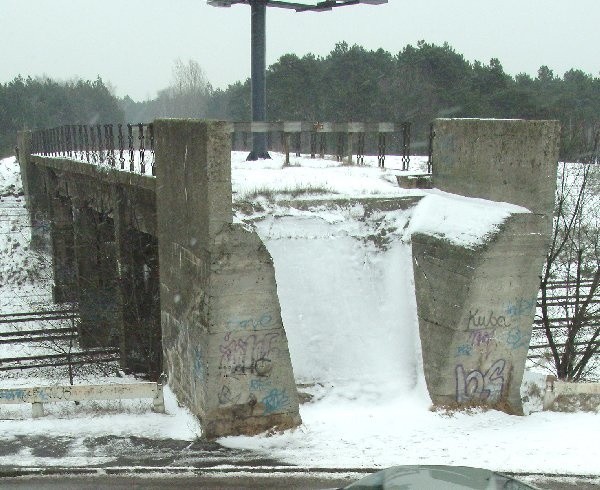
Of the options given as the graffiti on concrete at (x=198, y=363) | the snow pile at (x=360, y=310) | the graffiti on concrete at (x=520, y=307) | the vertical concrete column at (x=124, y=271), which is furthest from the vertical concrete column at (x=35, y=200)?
the graffiti on concrete at (x=520, y=307)

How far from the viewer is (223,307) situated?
1056 centimetres

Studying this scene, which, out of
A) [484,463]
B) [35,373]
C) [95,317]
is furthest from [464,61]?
[484,463]

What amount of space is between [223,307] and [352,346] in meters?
2.96

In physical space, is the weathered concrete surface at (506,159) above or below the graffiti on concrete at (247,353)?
above

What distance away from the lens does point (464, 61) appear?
52.9 meters

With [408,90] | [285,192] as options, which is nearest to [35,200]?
[285,192]

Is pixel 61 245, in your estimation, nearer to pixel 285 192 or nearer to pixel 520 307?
pixel 285 192

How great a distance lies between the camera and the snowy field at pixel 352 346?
10.7 metres

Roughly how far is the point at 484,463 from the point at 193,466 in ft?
14.2

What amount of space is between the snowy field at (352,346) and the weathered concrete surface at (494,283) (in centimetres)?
32

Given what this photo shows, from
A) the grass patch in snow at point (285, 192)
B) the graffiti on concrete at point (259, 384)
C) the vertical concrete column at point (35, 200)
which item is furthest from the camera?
the vertical concrete column at point (35, 200)

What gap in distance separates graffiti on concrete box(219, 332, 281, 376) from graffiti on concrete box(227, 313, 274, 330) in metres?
0.12

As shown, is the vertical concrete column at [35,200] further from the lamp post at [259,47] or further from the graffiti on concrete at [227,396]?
the graffiti on concrete at [227,396]

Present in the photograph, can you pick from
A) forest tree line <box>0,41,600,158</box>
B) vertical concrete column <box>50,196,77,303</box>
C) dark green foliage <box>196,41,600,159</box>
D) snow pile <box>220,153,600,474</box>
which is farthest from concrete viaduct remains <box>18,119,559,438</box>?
dark green foliage <box>196,41,600,159</box>
